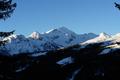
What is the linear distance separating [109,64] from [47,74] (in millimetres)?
16650

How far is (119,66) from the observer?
75.6 meters

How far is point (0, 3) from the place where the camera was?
2548 centimetres

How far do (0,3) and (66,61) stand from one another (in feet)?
247

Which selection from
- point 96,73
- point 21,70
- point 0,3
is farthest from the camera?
point 21,70

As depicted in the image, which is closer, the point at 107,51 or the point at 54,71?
the point at 54,71

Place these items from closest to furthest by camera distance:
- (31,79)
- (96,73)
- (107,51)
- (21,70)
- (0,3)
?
(0,3)
(96,73)
(31,79)
(21,70)
(107,51)

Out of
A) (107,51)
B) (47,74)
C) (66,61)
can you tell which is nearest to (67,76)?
(47,74)

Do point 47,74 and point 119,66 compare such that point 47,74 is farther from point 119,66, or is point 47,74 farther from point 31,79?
point 119,66

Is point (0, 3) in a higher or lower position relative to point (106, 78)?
higher

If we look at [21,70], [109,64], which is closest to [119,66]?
[109,64]

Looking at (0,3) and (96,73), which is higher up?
(0,3)

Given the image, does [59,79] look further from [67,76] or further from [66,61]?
[66,61]

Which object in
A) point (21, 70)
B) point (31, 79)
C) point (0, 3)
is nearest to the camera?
point (0, 3)

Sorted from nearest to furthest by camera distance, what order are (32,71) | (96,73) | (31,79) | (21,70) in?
(96,73), (31,79), (32,71), (21,70)
